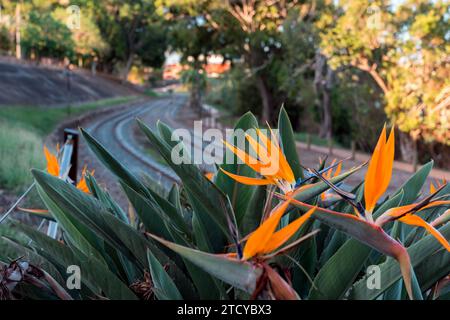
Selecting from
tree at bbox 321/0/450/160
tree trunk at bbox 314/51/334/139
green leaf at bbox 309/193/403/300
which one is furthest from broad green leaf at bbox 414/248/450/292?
tree trunk at bbox 314/51/334/139

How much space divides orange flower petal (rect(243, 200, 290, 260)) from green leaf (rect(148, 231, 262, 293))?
0.02m

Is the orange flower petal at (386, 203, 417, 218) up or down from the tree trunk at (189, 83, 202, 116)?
up

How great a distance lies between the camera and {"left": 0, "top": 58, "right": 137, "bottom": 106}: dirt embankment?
743 inches

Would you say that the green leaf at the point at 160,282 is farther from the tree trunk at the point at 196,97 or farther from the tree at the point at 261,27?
the tree trunk at the point at 196,97

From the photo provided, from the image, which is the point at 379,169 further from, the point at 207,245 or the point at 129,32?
the point at 129,32

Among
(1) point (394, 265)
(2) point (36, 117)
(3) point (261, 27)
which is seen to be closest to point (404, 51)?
(3) point (261, 27)

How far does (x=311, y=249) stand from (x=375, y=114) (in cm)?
1630

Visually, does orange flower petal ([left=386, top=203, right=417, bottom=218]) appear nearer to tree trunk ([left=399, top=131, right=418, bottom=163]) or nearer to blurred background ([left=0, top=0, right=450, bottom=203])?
blurred background ([left=0, top=0, right=450, bottom=203])

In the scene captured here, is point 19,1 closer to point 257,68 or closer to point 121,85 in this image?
point 121,85

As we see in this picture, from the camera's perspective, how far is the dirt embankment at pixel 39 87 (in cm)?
1888

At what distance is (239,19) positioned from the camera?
1908 centimetres
